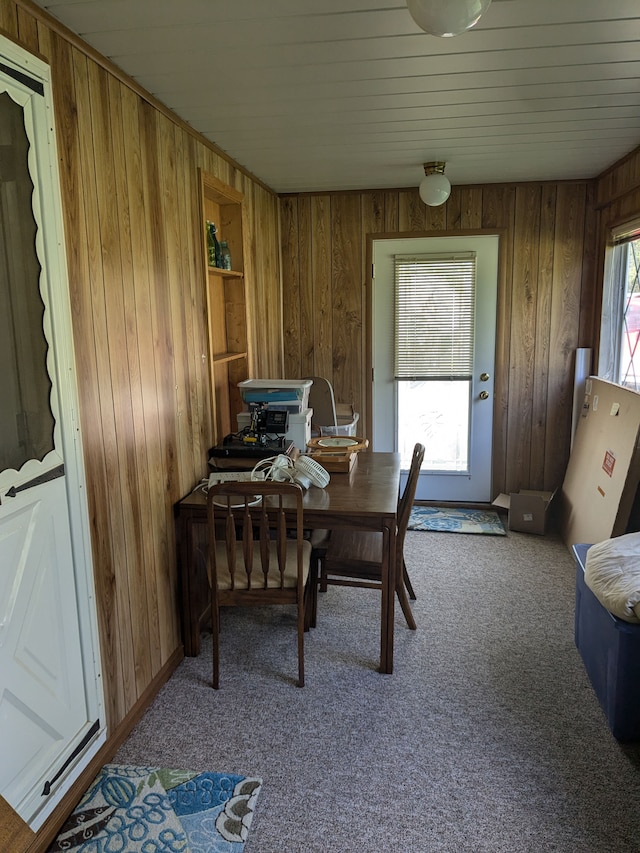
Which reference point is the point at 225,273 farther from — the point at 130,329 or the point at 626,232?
the point at 626,232

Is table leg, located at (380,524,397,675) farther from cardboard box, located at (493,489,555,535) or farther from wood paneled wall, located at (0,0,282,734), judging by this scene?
cardboard box, located at (493,489,555,535)

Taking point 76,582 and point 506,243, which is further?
point 506,243

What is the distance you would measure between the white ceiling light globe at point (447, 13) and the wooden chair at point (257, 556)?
147 cm

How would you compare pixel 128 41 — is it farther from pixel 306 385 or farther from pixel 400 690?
pixel 400 690

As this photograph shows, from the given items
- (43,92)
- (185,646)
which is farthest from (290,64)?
(185,646)

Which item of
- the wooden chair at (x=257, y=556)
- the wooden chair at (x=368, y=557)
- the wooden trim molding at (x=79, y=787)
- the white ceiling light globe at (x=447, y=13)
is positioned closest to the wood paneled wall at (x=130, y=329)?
the wooden trim molding at (x=79, y=787)

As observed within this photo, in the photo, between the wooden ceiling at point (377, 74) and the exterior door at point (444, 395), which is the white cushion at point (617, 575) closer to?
the wooden ceiling at point (377, 74)

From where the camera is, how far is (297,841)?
1.73m

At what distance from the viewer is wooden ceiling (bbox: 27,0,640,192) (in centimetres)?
173

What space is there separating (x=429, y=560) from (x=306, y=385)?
1380mm

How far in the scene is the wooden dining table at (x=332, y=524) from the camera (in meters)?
2.45

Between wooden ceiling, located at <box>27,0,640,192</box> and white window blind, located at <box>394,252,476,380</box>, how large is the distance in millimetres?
1016

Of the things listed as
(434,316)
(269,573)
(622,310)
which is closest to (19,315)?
(269,573)

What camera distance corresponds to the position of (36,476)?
166 centimetres
